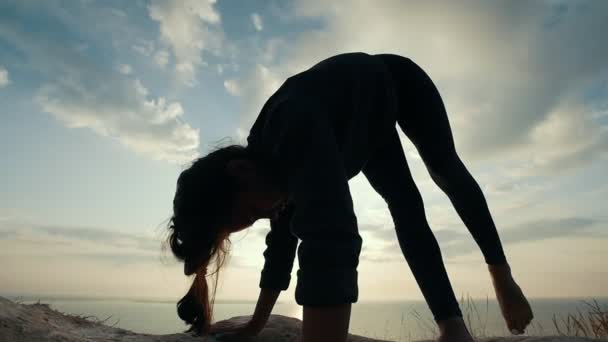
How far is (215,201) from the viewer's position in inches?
80.4

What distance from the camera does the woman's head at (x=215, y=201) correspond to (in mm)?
2053

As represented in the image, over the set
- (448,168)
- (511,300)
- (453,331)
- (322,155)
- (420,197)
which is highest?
(448,168)

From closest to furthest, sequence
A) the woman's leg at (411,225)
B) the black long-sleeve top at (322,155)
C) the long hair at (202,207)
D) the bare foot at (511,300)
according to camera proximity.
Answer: the black long-sleeve top at (322,155) → the long hair at (202,207) → the bare foot at (511,300) → the woman's leg at (411,225)

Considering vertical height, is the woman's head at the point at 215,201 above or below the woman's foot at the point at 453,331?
above

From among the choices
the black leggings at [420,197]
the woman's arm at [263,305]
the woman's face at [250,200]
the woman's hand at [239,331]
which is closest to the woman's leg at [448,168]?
the black leggings at [420,197]

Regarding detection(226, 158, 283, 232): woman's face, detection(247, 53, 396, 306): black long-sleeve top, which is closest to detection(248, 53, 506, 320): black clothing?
detection(247, 53, 396, 306): black long-sleeve top

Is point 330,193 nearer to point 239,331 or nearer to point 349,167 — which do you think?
point 349,167

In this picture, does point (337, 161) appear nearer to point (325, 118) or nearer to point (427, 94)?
point (325, 118)

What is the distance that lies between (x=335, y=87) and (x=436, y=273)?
3.94 ft

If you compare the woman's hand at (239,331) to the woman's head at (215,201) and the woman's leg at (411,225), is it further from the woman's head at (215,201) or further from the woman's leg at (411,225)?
the woman's leg at (411,225)

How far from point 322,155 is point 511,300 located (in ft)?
4.70

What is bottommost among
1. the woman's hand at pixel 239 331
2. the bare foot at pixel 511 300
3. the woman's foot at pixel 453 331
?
the woman's hand at pixel 239 331

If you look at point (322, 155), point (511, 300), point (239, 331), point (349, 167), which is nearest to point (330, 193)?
point (322, 155)

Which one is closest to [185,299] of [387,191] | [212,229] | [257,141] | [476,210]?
[212,229]
